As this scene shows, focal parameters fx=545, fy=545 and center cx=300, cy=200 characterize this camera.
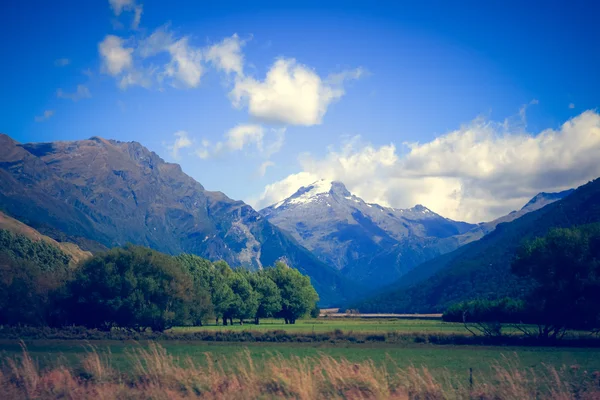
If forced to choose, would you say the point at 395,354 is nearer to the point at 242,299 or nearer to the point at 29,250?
the point at 242,299

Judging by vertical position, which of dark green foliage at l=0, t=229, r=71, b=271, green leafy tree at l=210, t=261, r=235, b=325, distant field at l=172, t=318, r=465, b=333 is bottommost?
distant field at l=172, t=318, r=465, b=333

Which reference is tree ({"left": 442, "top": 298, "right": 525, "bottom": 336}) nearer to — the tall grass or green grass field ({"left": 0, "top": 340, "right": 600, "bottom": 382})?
green grass field ({"left": 0, "top": 340, "right": 600, "bottom": 382})

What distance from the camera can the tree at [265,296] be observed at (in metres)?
163

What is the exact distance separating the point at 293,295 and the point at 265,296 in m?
11.4

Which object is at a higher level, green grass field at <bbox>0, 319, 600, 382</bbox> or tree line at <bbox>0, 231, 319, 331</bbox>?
tree line at <bbox>0, 231, 319, 331</bbox>

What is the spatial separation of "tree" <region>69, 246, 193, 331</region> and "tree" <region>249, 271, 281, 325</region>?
60.0 metres

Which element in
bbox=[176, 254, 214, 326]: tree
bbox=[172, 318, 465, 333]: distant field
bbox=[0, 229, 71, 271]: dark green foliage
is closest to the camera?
bbox=[172, 318, 465, 333]: distant field

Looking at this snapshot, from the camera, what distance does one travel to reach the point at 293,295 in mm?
172000

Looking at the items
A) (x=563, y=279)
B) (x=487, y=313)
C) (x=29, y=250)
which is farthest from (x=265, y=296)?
(x=563, y=279)

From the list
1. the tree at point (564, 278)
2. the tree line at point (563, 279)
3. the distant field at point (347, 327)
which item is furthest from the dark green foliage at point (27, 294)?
the tree at point (564, 278)

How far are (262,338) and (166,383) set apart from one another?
2226 inches

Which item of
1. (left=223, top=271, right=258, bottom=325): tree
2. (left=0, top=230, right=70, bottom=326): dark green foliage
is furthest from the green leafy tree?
(left=0, top=230, right=70, bottom=326): dark green foliage

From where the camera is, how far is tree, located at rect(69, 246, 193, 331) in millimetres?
96250

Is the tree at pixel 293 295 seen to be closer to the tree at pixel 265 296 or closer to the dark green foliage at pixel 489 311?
the tree at pixel 265 296
